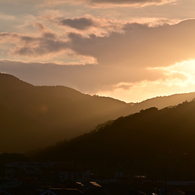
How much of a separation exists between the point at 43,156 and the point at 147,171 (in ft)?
200

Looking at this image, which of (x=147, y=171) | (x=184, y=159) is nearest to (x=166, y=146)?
(x=184, y=159)

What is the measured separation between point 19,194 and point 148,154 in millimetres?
108220

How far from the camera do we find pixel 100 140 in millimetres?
199625

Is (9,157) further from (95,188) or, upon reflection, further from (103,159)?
(95,188)

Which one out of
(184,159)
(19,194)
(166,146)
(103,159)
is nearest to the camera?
(19,194)

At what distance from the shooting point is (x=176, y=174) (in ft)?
448

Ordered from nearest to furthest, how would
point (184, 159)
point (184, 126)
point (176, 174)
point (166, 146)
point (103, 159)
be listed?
point (176, 174), point (184, 159), point (103, 159), point (166, 146), point (184, 126)

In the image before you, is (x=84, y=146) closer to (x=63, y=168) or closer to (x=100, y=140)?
(x=100, y=140)

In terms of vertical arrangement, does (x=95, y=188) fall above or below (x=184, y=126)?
below

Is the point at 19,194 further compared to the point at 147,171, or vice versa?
the point at 147,171

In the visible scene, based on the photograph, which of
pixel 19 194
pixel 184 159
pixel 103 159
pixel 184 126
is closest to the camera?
pixel 19 194

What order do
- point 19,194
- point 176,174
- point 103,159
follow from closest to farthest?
point 19,194, point 176,174, point 103,159

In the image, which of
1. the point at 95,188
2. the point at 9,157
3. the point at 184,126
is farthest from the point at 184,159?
the point at 95,188

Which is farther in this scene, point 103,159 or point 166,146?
point 166,146
